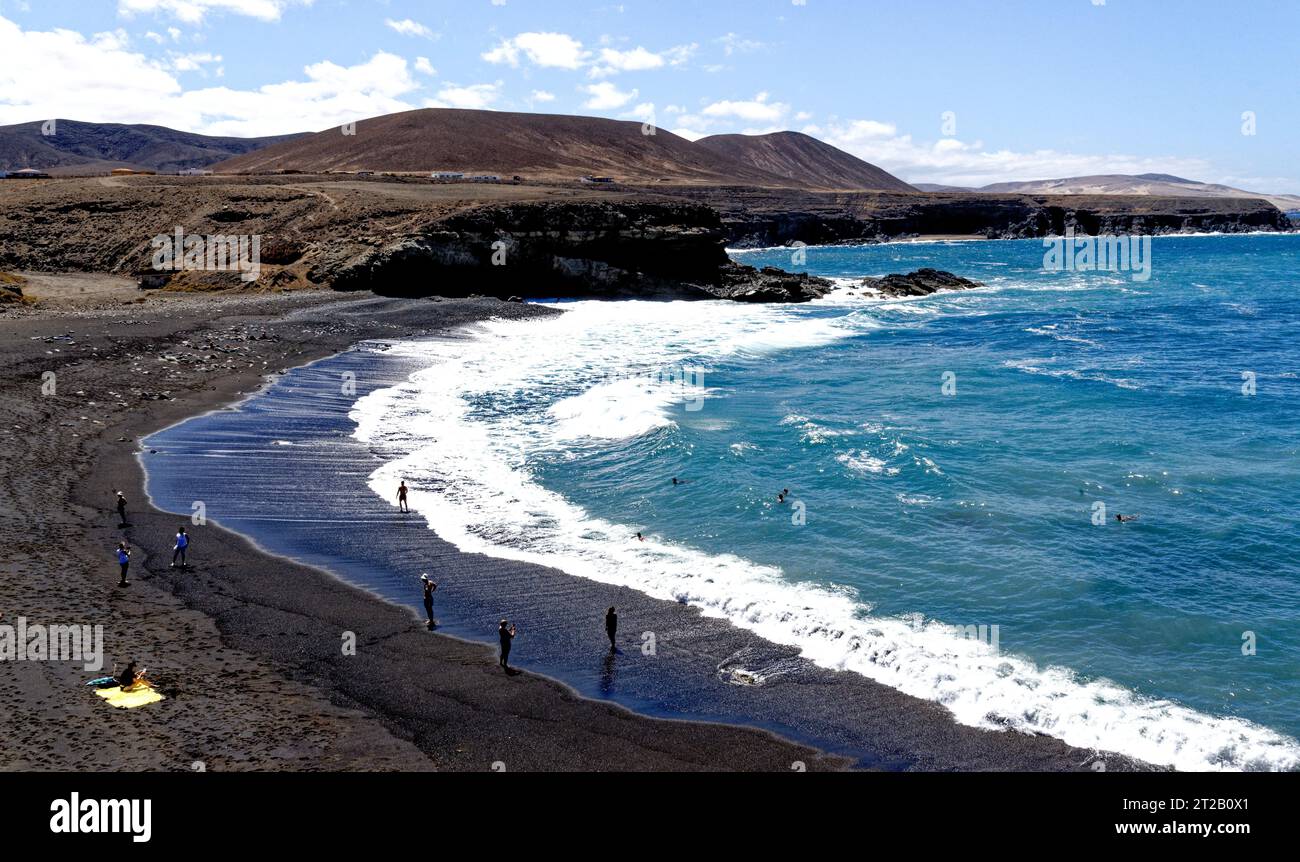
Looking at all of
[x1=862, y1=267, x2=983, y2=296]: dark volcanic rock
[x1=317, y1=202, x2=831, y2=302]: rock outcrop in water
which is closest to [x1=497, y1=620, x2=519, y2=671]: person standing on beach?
[x1=317, y1=202, x2=831, y2=302]: rock outcrop in water

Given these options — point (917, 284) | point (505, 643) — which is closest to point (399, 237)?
point (917, 284)

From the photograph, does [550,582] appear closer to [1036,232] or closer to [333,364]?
[333,364]

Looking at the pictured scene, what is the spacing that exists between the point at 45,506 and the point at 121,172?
78508 millimetres

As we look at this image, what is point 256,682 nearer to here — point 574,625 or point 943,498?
point 574,625

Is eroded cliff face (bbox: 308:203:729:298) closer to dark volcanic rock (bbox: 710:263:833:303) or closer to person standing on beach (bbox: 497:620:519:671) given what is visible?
dark volcanic rock (bbox: 710:263:833:303)

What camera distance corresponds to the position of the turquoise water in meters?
14.5

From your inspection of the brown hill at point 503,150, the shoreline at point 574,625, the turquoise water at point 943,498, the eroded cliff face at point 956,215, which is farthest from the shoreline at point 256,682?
the eroded cliff face at point 956,215

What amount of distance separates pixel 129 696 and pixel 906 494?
16968 mm

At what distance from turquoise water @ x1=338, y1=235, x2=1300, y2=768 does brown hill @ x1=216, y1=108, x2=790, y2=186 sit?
322 ft

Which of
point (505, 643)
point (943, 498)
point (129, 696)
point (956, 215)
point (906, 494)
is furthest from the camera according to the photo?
point (956, 215)

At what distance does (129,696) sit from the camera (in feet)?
41.4

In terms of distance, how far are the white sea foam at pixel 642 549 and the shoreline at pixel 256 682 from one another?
10.3 ft
